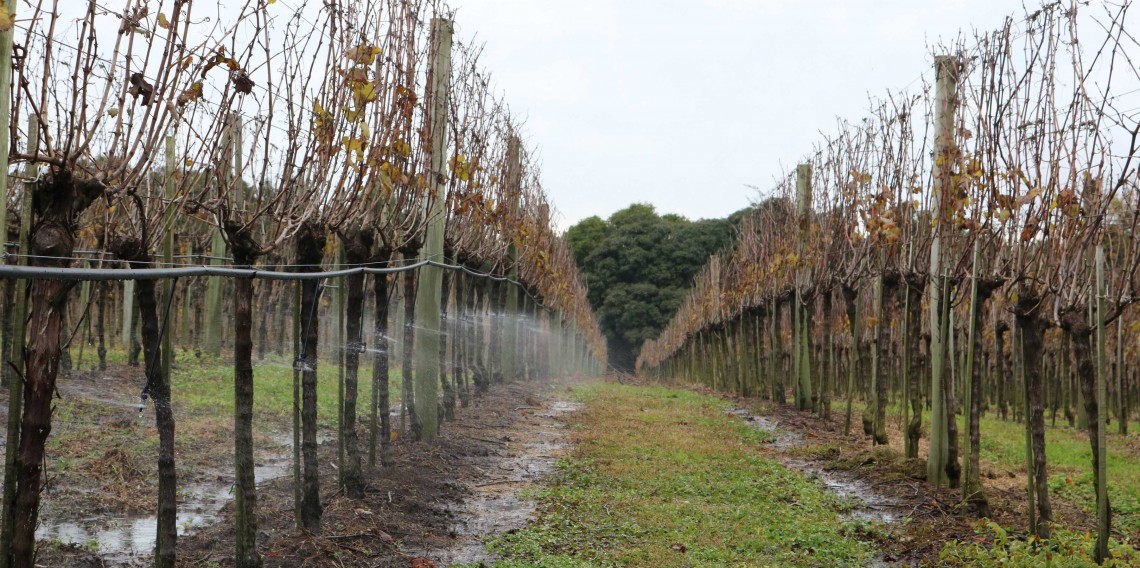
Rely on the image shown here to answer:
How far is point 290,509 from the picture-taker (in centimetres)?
730

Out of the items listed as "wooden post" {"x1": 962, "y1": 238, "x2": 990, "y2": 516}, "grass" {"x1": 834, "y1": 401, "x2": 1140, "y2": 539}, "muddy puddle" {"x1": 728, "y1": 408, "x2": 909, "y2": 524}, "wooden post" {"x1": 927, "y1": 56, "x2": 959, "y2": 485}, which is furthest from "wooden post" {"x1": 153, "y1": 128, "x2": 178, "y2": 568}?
"wooden post" {"x1": 927, "y1": 56, "x2": 959, "y2": 485}

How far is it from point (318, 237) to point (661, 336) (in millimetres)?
54067

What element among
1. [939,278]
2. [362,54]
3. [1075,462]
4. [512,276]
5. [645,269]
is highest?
[645,269]

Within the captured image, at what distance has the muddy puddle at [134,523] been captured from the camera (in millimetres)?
5661

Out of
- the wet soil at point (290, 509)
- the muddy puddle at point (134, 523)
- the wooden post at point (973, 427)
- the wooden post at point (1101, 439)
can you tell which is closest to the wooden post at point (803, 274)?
the wet soil at point (290, 509)

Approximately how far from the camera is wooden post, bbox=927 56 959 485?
923 cm

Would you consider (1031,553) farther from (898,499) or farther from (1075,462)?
(1075,462)

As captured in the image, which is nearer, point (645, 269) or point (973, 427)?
point (973, 427)

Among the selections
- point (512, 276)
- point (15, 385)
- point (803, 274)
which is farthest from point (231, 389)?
point (803, 274)

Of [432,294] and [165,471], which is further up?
[432,294]

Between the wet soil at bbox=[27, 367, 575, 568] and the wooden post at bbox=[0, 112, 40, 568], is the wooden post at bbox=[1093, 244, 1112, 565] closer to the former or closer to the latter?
the wet soil at bbox=[27, 367, 575, 568]

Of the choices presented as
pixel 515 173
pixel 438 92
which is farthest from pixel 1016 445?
pixel 438 92

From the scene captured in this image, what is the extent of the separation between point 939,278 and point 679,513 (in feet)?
11.7

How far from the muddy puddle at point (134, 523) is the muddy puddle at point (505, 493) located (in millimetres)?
1631
